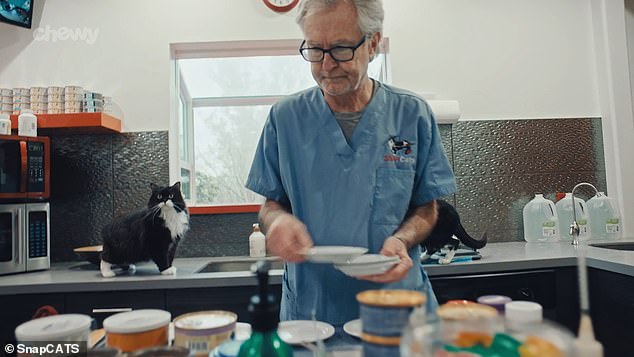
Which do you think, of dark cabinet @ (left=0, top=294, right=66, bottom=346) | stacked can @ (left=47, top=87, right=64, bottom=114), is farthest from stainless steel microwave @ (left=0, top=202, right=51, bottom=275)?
stacked can @ (left=47, top=87, right=64, bottom=114)

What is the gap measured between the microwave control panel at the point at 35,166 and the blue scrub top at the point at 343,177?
124 cm

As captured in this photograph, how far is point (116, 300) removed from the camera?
5.45ft

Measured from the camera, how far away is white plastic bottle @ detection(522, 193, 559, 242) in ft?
7.35

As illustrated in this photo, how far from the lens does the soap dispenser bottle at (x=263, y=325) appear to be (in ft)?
1.95

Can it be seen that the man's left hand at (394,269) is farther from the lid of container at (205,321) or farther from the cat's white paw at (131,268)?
the cat's white paw at (131,268)

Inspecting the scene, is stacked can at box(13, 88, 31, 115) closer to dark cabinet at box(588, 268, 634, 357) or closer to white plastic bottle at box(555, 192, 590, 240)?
dark cabinet at box(588, 268, 634, 357)

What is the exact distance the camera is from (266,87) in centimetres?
260

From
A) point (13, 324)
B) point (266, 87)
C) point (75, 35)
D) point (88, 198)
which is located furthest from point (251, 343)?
point (75, 35)

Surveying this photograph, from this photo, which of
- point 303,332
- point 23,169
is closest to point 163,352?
point 303,332

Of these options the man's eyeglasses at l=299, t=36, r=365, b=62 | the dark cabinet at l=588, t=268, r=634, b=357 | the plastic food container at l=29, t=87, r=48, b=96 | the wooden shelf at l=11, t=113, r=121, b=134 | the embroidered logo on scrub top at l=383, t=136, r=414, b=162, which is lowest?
the dark cabinet at l=588, t=268, r=634, b=357

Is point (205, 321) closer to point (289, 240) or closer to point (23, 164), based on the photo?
point (289, 240)

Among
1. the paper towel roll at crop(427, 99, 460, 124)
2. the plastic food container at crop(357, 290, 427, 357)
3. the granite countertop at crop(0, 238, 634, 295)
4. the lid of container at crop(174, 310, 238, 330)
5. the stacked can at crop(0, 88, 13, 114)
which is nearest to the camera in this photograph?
the plastic food container at crop(357, 290, 427, 357)

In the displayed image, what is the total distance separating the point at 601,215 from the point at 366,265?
2.12 m

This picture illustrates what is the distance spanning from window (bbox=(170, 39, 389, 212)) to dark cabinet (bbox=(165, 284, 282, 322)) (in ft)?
2.83
